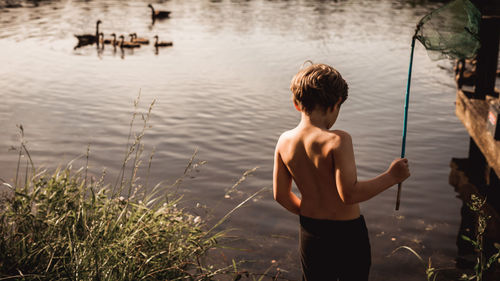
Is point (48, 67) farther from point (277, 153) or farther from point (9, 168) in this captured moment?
point (277, 153)

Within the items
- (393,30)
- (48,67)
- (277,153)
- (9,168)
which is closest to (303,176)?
(277,153)

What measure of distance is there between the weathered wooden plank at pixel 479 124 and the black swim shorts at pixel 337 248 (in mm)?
4816

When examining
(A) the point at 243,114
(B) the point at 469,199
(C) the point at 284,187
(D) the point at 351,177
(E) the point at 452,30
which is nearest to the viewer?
(D) the point at 351,177

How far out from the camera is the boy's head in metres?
2.81

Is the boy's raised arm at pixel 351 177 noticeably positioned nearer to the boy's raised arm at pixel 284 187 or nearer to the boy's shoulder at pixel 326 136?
the boy's shoulder at pixel 326 136

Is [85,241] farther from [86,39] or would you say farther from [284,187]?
[86,39]

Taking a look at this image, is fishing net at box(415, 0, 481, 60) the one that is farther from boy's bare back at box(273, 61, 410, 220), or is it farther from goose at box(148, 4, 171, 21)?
goose at box(148, 4, 171, 21)

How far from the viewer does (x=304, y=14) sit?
37.5m

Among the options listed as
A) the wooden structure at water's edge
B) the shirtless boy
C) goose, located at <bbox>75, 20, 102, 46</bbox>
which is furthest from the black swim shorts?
goose, located at <bbox>75, 20, 102, 46</bbox>

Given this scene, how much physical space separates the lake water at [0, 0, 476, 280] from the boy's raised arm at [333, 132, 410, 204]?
3.01 m

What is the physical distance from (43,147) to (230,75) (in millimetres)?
8064

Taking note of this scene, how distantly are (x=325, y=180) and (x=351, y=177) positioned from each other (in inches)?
7.0

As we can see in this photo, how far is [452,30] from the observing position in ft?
12.7

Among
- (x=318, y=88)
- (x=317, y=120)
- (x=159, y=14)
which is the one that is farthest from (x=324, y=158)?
(x=159, y=14)
